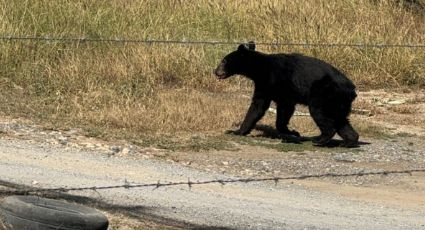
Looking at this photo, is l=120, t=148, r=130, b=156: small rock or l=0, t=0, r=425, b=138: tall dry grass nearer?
l=120, t=148, r=130, b=156: small rock

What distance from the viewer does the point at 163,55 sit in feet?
52.3

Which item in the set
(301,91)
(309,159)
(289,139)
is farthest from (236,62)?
(309,159)

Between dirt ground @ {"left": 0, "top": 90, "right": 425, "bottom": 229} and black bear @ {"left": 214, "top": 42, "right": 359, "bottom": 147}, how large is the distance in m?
0.25

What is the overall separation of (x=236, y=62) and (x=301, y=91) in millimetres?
1286

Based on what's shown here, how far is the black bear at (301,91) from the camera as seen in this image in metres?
11.7

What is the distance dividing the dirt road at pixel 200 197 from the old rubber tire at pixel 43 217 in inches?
45.5

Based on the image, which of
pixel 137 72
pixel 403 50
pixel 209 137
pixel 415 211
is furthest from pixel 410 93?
pixel 415 211

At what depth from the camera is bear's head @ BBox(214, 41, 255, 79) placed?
41.3ft

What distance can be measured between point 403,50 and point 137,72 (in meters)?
5.70

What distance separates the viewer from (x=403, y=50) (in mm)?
17922

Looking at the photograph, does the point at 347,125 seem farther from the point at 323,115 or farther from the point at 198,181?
the point at 198,181

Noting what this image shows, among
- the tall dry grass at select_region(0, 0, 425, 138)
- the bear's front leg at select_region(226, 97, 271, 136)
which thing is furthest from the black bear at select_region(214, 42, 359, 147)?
the tall dry grass at select_region(0, 0, 425, 138)

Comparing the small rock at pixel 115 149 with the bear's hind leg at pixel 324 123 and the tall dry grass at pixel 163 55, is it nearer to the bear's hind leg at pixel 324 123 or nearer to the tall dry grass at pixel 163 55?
the tall dry grass at pixel 163 55

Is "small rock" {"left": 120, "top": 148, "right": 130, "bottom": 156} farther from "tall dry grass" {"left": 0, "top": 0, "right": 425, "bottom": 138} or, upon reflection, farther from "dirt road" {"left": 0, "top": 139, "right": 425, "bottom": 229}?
"tall dry grass" {"left": 0, "top": 0, "right": 425, "bottom": 138}
